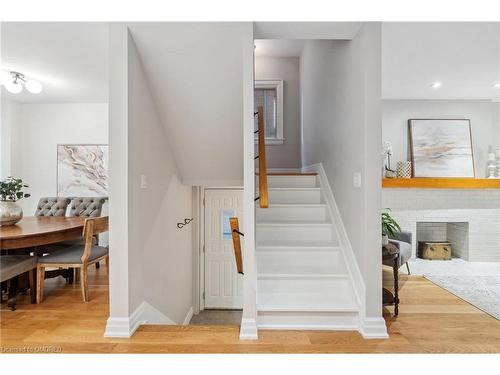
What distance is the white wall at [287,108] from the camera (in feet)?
16.9

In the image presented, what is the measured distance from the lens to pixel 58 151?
4.89 metres

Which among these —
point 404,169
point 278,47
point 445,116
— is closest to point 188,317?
point 404,169

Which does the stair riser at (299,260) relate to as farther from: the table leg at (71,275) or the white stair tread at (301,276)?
the table leg at (71,275)

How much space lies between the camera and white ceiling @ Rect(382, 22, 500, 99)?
267cm

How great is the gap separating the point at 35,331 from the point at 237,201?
9.97 ft

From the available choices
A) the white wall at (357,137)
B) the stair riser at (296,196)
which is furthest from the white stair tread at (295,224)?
the stair riser at (296,196)

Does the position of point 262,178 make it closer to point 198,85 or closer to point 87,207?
point 198,85

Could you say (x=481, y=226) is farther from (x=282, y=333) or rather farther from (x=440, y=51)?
(x=282, y=333)

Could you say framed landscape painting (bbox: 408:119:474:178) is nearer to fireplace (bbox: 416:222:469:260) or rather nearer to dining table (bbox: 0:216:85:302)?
fireplace (bbox: 416:222:469:260)

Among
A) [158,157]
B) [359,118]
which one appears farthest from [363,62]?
[158,157]

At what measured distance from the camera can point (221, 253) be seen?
15.8 ft

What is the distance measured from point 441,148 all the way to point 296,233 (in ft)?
11.3

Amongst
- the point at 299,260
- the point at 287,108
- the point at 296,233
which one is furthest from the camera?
the point at 287,108

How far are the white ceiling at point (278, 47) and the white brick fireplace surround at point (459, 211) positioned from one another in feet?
9.17
